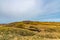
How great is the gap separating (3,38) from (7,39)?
0.38 meters

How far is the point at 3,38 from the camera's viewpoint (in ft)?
50.7

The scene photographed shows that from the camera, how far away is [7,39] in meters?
15.3
